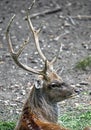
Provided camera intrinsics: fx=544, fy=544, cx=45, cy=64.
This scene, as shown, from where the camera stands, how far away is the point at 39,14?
11.8 meters

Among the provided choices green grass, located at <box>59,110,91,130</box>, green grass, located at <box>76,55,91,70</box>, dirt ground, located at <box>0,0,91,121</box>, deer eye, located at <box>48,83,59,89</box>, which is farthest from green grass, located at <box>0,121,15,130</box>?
green grass, located at <box>76,55,91,70</box>

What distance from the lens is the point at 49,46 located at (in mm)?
10398

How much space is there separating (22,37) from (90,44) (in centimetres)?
137

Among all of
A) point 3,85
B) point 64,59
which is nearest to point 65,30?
point 64,59

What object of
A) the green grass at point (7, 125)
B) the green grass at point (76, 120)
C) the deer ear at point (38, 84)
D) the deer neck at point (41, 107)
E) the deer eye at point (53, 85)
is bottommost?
the green grass at point (76, 120)

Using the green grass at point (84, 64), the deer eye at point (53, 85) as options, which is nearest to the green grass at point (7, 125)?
the deer eye at point (53, 85)

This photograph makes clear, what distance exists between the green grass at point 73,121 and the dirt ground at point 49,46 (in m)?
0.21

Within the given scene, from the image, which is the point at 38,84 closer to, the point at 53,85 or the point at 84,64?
the point at 53,85

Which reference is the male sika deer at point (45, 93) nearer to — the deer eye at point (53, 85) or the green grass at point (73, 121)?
the deer eye at point (53, 85)

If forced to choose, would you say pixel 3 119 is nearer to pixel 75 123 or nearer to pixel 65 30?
pixel 75 123

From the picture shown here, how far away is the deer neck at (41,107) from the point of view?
6520 millimetres

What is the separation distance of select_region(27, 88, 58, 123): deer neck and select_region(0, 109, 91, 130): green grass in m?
0.63

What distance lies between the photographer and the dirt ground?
27.2ft

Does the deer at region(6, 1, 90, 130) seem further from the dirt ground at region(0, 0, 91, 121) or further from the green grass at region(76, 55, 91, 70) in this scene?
the green grass at region(76, 55, 91, 70)
